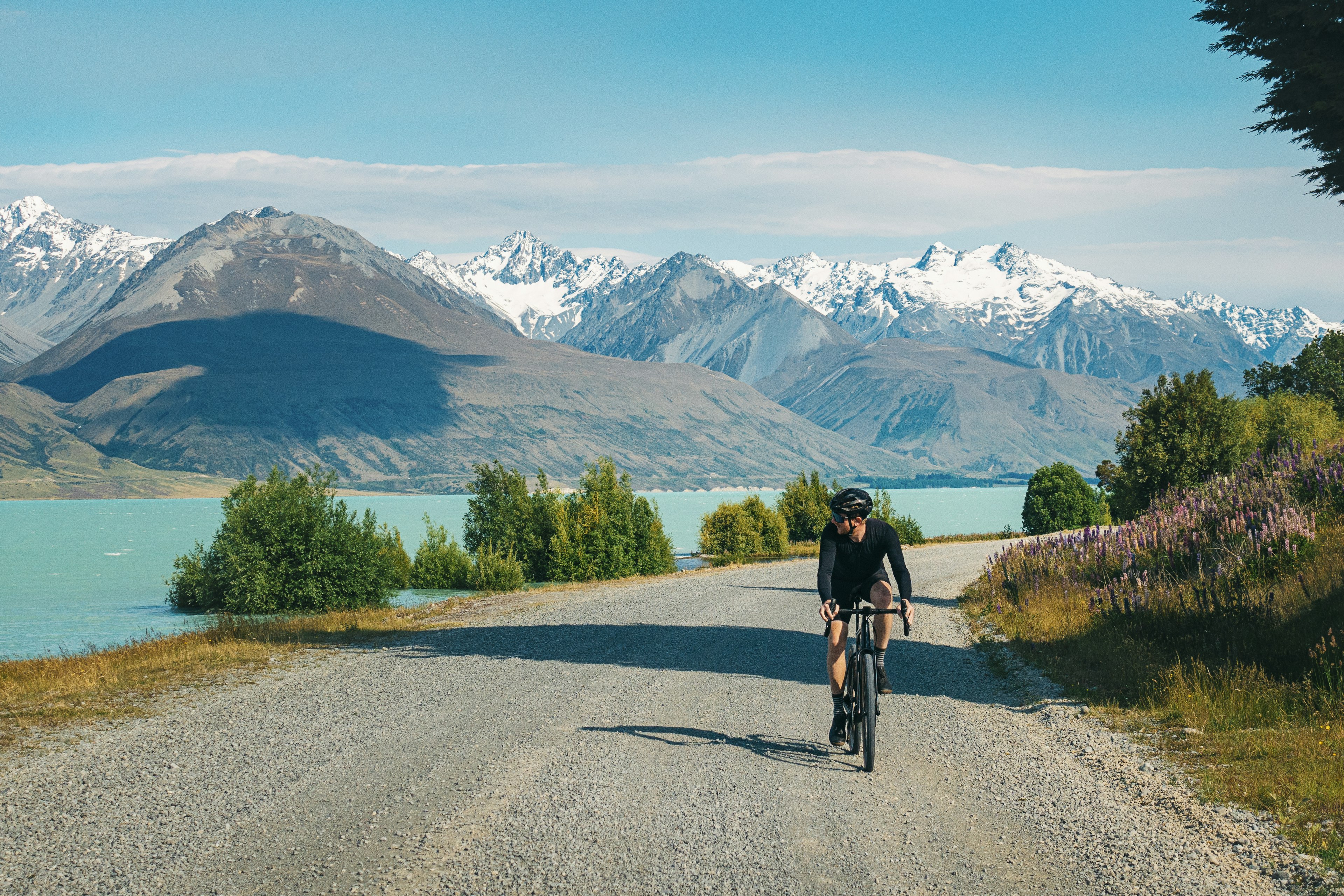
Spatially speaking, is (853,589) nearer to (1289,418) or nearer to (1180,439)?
(1180,439)

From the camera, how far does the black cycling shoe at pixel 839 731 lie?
9953 mm

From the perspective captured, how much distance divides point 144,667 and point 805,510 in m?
68.1

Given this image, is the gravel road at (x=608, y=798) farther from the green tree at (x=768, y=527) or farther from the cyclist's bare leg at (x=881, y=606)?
the green tree at (x=768, y=527)

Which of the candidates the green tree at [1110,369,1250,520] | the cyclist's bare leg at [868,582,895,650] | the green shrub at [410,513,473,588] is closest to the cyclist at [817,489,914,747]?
the cyclist's bare leg at [868,582,895,650]

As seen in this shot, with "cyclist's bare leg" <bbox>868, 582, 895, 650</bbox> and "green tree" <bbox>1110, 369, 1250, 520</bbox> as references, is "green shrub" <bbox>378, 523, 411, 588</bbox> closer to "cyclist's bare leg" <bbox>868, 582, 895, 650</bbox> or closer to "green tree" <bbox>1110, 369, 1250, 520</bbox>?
"green tree" <bbox>1110, 369, 1250, 520</bbox>

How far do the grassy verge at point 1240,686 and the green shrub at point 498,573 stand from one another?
33.0 m

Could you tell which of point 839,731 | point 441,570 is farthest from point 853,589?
point 441,570

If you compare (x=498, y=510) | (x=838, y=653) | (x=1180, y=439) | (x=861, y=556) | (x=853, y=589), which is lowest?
(x=498, y=510)

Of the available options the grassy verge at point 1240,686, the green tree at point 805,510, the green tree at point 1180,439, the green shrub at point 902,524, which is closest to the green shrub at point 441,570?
the green shrub at point 902,524

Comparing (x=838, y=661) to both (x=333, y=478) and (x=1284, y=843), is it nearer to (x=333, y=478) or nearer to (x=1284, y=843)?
(x=1284, y=843)

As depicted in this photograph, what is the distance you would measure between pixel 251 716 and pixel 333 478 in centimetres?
3074

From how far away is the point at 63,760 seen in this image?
393 inches

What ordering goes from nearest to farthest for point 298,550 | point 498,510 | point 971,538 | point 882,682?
point 882,682
point 298,550
point 498,510
point 971,538

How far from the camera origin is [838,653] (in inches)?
391
